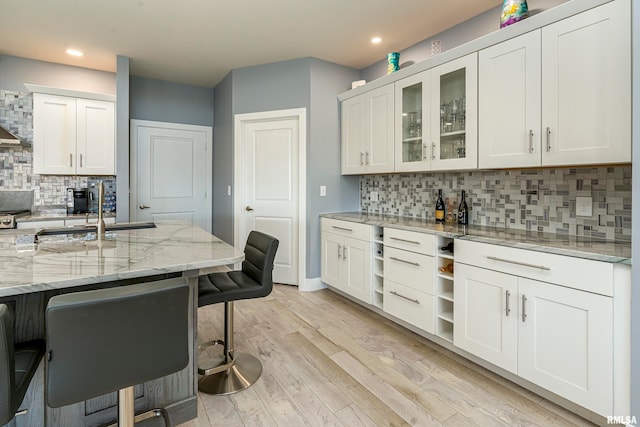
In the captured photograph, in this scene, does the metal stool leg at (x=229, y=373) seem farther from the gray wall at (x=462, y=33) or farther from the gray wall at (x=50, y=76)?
the gray wall at (x=50, y=76)

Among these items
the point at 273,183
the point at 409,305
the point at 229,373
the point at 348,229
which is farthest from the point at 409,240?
the point at 273,183

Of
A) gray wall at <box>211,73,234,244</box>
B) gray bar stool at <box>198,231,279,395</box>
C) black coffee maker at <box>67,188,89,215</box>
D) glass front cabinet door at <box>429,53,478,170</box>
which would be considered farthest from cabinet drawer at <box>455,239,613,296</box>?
black coffee maker at <box>67,188,89,215</box>

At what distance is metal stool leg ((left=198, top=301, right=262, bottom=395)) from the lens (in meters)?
1.95

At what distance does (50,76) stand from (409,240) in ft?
14.5

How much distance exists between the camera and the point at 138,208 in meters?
4.39

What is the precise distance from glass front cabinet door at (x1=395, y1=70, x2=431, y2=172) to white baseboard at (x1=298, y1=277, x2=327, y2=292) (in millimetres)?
1585

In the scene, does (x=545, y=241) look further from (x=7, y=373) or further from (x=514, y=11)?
(x=7, y=373)

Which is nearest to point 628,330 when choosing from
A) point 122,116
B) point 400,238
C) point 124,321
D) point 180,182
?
point 400,238

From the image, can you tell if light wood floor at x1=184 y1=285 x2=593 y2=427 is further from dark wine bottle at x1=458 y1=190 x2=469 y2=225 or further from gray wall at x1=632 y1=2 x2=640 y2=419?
dark wine bottle at x1=458 y1=190 x2=469 y2=225

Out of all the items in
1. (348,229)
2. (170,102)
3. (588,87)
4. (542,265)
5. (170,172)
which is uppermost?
(170,102)

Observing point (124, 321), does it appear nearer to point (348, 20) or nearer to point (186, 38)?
point (348, 20)

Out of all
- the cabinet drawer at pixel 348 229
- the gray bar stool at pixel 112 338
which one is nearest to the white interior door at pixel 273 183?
the cabinet drawer at pixel 348 229

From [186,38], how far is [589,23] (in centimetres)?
323

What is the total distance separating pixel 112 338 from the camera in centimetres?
104
